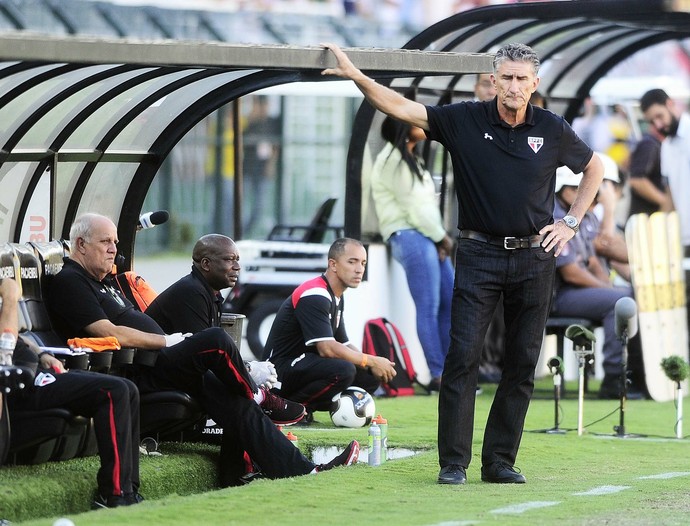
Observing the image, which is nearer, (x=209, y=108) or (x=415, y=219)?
(x=209, y=108)

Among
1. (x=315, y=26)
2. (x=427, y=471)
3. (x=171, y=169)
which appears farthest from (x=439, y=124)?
(x=315, y=26)

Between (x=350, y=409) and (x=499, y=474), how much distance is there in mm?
2709

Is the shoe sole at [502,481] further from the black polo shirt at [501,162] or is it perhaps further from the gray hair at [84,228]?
the gray hair at [84,228]

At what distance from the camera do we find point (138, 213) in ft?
36.0

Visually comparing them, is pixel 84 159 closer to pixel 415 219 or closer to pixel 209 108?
pixel 209 108

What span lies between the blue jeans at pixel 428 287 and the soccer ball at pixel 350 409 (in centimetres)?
296

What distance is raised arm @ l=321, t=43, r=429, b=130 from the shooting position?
7980mm

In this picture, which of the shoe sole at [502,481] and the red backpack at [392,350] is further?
the red backpack at [392,350]

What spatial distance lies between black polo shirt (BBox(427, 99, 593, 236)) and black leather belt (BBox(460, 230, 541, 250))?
0.03 metres

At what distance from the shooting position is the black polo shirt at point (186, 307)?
9.61m

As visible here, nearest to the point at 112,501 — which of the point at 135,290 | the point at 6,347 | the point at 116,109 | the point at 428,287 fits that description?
the point at 6,347

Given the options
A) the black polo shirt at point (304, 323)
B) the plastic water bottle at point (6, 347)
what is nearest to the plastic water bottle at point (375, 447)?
the black polo shirt at point (304, 323)

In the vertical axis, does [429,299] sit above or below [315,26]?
below

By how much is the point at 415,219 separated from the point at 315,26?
640 inches
